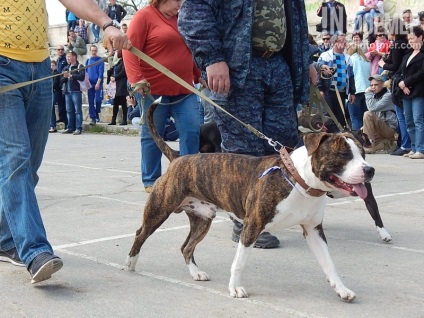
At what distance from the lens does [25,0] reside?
4160mm

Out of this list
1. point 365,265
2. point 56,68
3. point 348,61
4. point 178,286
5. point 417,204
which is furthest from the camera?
point 56,68

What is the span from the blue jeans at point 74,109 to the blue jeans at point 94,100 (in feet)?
3.08

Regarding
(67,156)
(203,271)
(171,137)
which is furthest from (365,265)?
(171,137)

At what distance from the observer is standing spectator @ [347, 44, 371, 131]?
13.4 metres

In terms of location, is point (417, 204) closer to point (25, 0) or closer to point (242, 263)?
point (242, 263)

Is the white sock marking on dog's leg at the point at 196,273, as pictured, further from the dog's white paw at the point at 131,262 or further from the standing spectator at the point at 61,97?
the standing spectator at the point at 61,97

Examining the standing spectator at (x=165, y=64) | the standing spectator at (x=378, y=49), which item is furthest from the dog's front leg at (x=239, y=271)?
the standing spectator at (x=378, y=49)

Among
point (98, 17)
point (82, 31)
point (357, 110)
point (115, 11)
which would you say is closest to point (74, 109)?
point (115, 11)

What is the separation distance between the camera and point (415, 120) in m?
11.5

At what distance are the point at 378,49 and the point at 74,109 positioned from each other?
8824mm

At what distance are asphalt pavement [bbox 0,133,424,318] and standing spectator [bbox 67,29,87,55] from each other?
1660 centimetres

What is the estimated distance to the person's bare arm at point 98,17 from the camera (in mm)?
4066

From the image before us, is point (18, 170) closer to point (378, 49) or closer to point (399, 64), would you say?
point (399, 64)

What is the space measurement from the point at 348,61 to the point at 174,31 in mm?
7092
